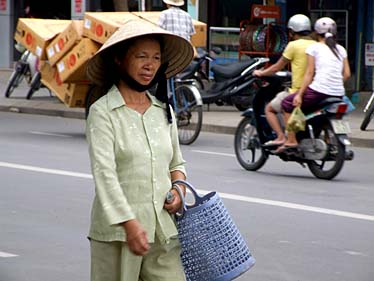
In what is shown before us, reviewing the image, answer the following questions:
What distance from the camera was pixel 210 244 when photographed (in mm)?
4672

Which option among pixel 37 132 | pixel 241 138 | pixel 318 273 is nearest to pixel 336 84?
pixel 241 138

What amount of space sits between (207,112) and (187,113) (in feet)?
14.5

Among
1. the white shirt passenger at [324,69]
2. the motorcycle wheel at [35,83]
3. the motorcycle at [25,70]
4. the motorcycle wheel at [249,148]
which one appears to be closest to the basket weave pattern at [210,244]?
the white shirt passenger at [324,69]

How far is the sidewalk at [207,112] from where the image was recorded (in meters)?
17.2

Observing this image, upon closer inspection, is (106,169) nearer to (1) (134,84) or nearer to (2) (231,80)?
(1) (134,84)

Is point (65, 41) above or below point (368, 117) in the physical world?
above

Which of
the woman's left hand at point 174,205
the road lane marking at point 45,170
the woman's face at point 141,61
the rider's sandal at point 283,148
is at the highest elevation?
the woman's face at point 141,61

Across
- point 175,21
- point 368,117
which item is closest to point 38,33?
point 175,21

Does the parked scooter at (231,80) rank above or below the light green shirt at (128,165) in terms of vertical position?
below

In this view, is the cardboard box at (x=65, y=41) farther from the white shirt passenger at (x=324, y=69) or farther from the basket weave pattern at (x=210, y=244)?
the basket weave pattern at (x=210, y=244)

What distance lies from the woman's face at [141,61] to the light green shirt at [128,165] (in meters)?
0.12

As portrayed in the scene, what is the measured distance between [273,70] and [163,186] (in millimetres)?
8088

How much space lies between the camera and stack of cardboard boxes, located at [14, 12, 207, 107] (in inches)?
611

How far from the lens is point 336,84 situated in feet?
40.4
